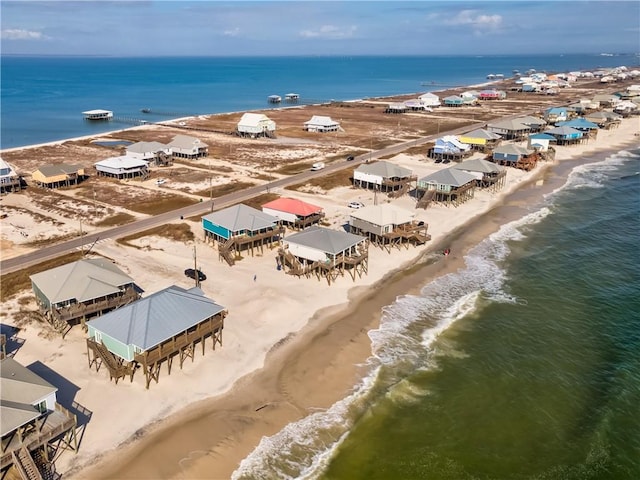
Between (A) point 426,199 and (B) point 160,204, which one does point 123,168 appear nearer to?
(B) point 160,204

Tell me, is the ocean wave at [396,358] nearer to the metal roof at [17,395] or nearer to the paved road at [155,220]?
the metal roof at [17,395]

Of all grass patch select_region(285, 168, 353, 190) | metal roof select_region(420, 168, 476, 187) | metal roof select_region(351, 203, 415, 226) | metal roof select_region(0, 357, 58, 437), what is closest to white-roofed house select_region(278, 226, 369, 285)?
metal roof select_region(351, 203, 415, 226)

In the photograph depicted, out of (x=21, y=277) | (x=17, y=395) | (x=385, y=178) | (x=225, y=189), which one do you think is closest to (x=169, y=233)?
(x=21, y=277)

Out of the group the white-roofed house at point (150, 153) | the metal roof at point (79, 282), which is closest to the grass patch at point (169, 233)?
the metal roof at point (79, 282)

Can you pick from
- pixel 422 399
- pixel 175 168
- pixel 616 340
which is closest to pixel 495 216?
pixel 616 340

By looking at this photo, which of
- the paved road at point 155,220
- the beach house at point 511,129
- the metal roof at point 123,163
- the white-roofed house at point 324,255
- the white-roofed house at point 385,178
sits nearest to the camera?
the white-roofed house at point 324,255

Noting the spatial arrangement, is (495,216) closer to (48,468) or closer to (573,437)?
(573,437)

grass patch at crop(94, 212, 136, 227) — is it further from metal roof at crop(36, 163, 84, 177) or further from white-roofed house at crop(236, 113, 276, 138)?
white-roofed house at crop(236, 113, 276, 138)
